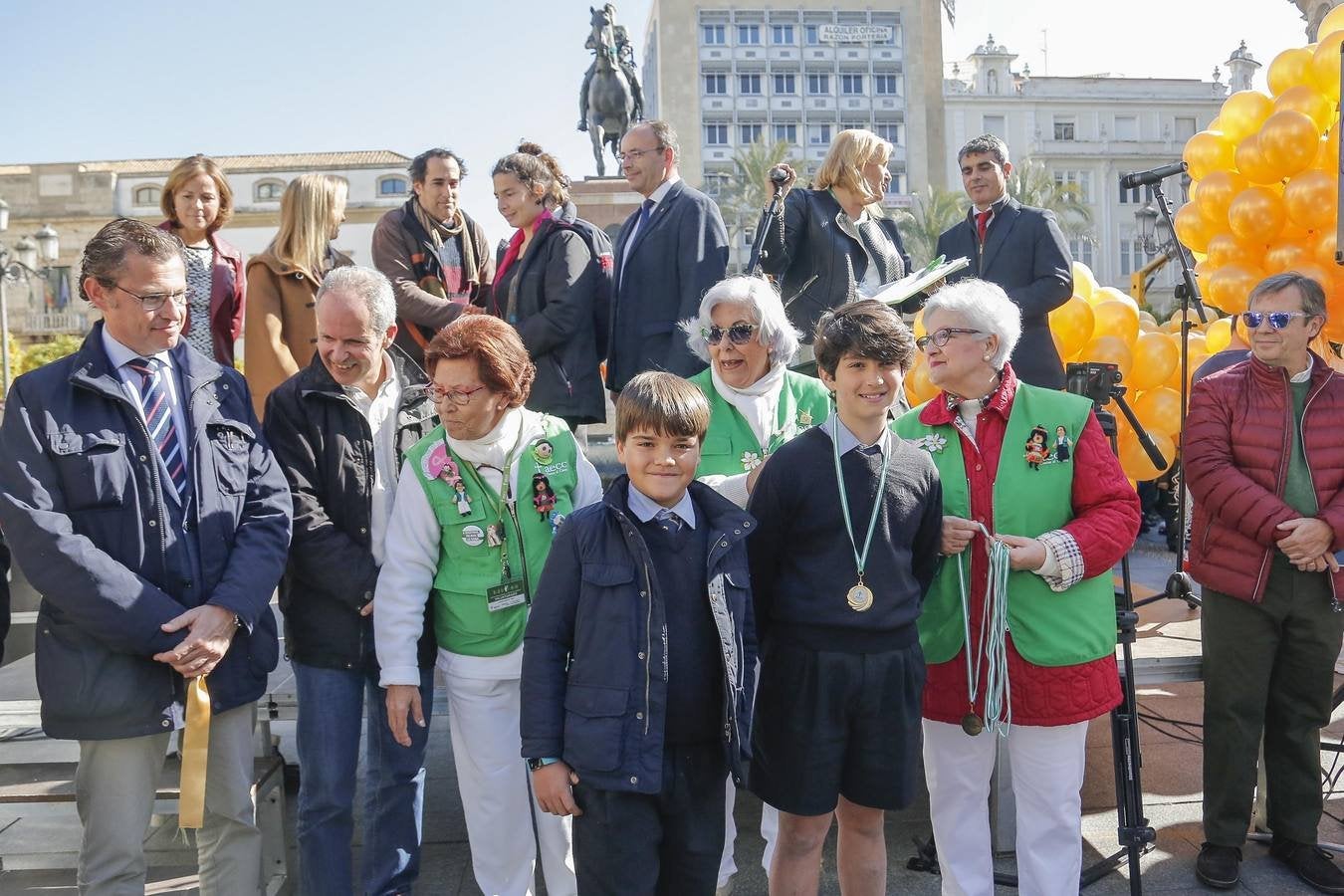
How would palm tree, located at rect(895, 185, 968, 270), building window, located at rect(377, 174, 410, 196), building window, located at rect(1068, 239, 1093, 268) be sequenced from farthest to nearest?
building window, located at rect(1068, 239, 1093, 268) < building window, located at rect(377, 174, 410, 196) < palm tree, located at rect(895, 185, 968, 270)

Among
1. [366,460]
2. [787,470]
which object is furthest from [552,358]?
[787,470]

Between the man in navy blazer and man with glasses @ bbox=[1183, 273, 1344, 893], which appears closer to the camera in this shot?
man with glasses @ bbox=[1183, 273, 1344, 893]

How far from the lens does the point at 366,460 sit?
3191 millimetres

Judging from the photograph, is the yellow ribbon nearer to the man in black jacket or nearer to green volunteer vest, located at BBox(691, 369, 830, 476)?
the man in black jacket

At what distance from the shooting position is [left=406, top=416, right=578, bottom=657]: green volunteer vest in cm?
301

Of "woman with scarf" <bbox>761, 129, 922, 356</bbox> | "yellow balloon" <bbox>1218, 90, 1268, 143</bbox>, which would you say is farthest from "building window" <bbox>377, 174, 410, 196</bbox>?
"woman with scarf" <bbox>761, 129, 922, 356</bbox>

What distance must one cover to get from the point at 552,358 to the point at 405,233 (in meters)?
0.94

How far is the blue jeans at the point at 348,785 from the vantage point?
3.12 metres

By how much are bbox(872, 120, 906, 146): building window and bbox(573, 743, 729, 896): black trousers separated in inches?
2543

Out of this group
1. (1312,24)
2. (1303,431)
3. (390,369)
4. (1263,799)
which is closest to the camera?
(390,369)

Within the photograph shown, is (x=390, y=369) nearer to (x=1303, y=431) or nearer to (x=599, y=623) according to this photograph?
(x=599, y=623)

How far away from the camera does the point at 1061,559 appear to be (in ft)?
9.53

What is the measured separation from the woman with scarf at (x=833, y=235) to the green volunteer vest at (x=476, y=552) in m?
1.90

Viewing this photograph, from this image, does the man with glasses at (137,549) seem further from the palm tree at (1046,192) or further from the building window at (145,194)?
the building window at (145,194)
